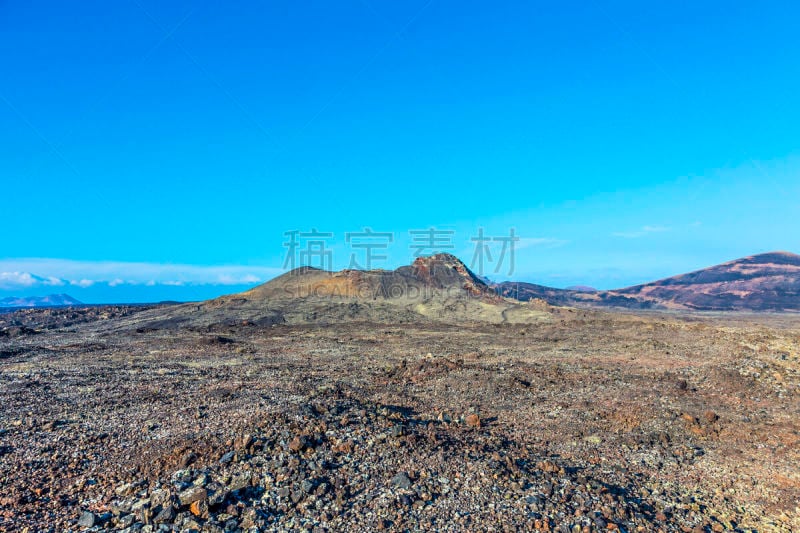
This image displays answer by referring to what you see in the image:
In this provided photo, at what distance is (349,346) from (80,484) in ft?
58.2

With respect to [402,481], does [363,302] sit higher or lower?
higher

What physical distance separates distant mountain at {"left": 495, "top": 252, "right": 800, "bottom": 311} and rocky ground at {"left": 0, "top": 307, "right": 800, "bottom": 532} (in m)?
62.3

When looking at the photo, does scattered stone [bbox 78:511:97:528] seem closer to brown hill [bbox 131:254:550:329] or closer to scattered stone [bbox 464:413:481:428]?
scattered stone [bbox 464:413:481:428]

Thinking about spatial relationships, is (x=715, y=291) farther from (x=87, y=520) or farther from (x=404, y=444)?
(x=87, y=520)

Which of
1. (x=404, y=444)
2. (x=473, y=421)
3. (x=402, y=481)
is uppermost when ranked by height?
(x=404, y=444)

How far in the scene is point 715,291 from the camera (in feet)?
310

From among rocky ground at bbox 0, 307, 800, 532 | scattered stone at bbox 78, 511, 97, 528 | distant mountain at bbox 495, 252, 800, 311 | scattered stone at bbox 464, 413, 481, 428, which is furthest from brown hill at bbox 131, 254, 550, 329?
scattered stone at bbox 78, 511, 97, 528

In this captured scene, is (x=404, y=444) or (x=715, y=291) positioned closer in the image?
(x=404, y=444)

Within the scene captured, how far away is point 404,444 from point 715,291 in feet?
354

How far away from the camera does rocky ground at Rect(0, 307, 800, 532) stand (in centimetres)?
603

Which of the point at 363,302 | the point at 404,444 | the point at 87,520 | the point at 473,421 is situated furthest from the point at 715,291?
the point at 87,520

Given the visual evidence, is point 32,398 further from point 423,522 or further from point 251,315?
point 251,315

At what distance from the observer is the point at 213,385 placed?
14.3 m

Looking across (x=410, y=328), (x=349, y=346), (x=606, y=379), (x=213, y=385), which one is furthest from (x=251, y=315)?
(x=606, y=379)
